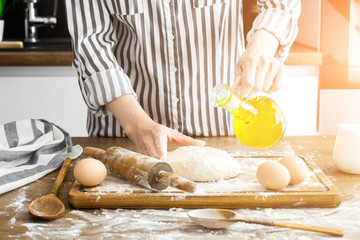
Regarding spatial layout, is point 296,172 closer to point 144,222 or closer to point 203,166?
point 203,166

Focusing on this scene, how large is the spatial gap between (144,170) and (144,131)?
9.3 inches

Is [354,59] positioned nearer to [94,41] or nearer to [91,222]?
[94,41]

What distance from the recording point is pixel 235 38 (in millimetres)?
1765

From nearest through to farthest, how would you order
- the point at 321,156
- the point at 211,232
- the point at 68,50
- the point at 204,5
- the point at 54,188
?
the point at 211,232
the point at 54,188
the point at 321,156
the point at 204,5
the point at 68,50

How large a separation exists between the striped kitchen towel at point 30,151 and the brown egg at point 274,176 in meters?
0.53

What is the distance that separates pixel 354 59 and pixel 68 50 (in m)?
1.36

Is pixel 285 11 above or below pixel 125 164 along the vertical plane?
above

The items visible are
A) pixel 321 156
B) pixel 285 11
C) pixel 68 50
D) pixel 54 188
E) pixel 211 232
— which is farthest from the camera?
pixel 68 50

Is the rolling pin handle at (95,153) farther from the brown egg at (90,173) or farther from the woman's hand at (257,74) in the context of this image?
the woman's hand at (257,74)

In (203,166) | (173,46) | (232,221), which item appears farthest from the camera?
(173,46)

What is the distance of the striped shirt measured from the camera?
1568 mm

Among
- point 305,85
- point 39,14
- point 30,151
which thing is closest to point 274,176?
point 30,151

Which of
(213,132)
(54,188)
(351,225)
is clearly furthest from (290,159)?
(213,132)

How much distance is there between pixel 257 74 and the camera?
4.06 feet
